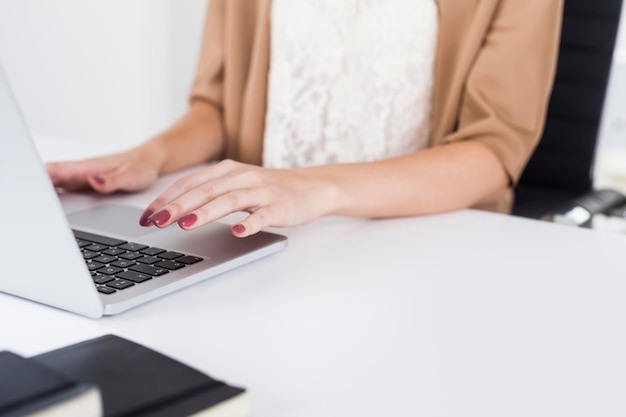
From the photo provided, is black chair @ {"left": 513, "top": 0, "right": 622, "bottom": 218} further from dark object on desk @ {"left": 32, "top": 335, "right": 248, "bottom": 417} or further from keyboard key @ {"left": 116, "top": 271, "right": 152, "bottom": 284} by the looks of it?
dark object on desk @ {"left": 32, "top": 335, "right": 248, "bottom": 417}

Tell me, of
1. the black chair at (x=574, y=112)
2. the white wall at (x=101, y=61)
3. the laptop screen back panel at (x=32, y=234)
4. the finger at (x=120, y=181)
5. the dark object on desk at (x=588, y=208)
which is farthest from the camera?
the white wall at (x=101, y=61)

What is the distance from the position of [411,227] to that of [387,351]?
1.14 ft

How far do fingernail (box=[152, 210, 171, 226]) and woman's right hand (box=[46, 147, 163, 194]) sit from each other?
29cm

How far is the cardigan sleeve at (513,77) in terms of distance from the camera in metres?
1.18

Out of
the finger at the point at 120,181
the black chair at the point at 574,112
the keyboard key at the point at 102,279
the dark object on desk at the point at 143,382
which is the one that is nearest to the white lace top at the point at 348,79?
the black chair at the point at 574,112

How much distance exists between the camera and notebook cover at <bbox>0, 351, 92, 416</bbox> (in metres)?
0.42

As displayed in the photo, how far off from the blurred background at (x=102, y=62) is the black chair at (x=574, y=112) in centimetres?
180

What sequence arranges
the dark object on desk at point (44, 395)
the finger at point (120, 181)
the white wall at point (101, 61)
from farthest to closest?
the white wall at point (101, 61) → the finger at point (120, 181) → the dark object on desk at point (44, 395)

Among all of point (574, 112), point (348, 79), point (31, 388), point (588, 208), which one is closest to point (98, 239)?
point (31, 388)

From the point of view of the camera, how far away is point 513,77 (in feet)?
3.92

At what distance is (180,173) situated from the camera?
123cm

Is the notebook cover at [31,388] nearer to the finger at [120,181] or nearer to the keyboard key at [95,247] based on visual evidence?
the keyboard key at [95,247]

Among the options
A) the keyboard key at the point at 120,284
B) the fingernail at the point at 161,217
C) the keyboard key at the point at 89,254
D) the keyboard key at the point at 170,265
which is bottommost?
the keyboard key at the point at 170,265

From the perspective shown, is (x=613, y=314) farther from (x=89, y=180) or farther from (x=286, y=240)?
(x=89, y=180)
